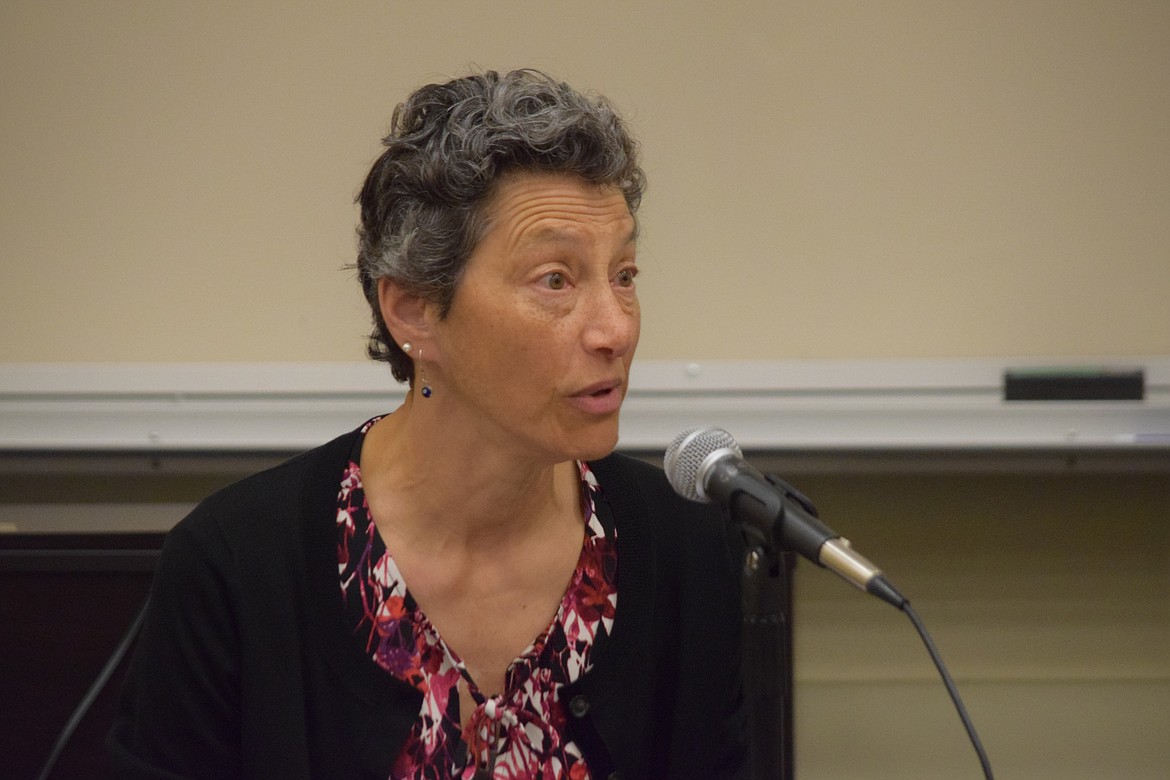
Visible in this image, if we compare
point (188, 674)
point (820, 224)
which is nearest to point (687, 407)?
point (820, 224)

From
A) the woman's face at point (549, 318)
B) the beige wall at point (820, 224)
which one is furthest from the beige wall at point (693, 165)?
the woman's face at point (549, 318)

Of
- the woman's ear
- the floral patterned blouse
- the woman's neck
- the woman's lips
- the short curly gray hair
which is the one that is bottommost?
the floral patterned blouse

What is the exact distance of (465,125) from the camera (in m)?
1.36

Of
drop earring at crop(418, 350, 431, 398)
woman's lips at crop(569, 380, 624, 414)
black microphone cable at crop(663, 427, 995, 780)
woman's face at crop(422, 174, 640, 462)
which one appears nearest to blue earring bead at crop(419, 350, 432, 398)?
drop earring at crop(418, 350, 431, 398)

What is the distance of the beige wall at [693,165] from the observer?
7.59 feet

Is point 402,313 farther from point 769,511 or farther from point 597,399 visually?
point 769,511

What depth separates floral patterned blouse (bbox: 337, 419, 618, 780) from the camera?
142cm

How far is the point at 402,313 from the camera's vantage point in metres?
1.45

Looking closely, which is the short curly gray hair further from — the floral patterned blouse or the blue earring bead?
the floral patterned blouse

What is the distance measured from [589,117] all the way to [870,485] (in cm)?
140

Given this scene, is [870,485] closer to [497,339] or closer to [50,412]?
[497,339]

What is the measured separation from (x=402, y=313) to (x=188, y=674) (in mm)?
492

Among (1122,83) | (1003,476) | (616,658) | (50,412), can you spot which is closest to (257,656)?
(616,658)

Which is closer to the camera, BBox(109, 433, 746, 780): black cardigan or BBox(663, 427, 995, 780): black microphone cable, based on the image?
BBox(663, 427, 995, 780): black microphone cable
